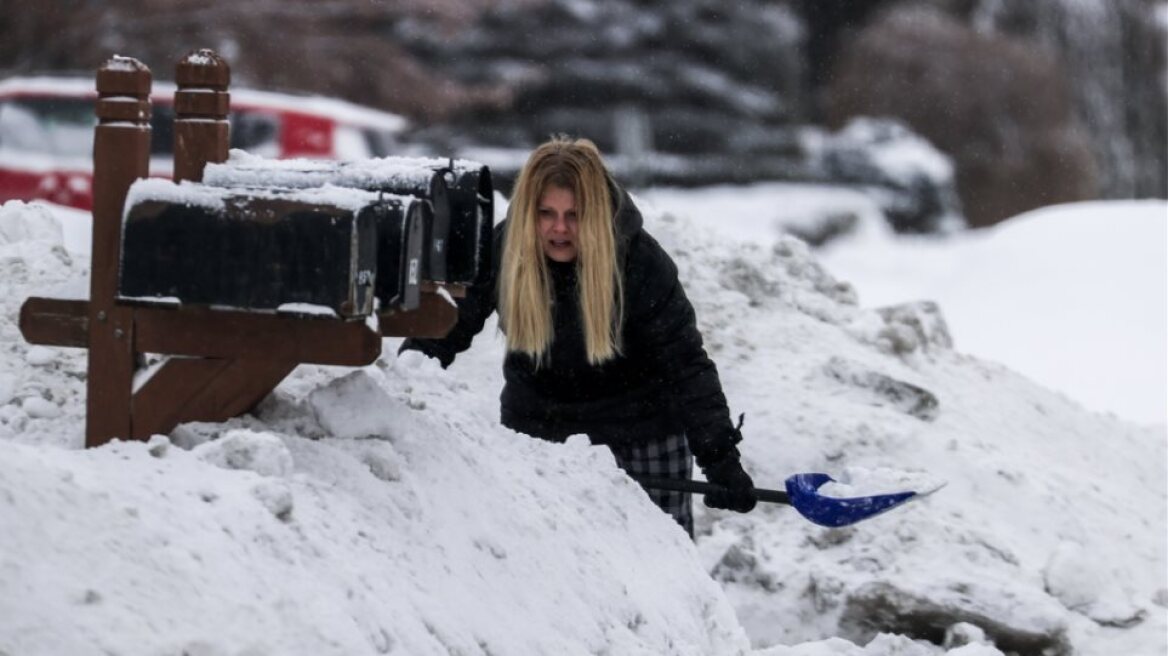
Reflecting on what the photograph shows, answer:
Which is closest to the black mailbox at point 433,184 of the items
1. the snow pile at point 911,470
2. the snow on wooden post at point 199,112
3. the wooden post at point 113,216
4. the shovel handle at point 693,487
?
the snow on wooden post at point 199,112

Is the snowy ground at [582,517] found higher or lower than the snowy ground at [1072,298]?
higher

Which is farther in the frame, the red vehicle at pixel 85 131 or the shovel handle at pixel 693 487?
the red vehicle at pixel 85 131

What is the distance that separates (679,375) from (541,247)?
46 cm

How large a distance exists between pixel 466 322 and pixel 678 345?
52 centimetres

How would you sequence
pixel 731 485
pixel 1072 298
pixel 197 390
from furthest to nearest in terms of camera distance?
pixel 1072 298 < pixel 731 485 < pixel 197 390

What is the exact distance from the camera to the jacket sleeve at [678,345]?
4637 mm

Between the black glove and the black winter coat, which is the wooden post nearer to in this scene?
the black winter coat

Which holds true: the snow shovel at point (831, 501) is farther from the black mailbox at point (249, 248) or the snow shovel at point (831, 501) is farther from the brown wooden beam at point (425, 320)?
the black mailbox at point (249, 248)

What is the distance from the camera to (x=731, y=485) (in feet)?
15.2

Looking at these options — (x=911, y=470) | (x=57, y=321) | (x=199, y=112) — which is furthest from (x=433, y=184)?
(x=911, y=470)

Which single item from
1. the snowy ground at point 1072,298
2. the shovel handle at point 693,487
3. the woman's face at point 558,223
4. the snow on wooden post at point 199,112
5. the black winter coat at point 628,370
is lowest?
the snowy ground at point 1072,298

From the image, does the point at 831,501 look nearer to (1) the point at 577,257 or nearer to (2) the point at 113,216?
(1) the point at 577,257

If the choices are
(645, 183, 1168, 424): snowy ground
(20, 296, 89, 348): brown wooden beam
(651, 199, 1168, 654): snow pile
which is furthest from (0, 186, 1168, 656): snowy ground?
(645, 183, 1168, 424): snowy ground

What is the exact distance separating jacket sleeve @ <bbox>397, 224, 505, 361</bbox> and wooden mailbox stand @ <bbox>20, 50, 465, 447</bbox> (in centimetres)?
138
